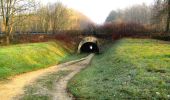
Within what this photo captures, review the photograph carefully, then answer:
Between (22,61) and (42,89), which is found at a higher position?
(22,61)

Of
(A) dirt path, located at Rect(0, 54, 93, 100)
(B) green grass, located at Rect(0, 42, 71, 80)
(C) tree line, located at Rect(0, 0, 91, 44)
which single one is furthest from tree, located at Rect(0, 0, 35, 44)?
(A) dirt path, located at Rect(0, 54, 93, 100)

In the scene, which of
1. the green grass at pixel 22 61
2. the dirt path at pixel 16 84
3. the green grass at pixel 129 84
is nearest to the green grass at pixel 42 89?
the dirt path at pixel 16 84

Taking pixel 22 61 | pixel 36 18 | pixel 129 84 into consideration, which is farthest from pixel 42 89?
pixel 36 18

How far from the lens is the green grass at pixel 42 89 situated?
65.7ft

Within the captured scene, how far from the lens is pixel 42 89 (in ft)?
74.4

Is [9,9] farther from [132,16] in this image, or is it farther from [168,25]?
[132,16]

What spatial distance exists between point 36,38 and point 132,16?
65.9 m

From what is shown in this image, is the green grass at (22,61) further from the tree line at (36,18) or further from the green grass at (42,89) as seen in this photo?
the tree line at (36,18)

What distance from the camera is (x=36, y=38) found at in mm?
62562

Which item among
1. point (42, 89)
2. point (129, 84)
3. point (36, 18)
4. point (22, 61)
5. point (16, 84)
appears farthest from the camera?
point (36, 18)

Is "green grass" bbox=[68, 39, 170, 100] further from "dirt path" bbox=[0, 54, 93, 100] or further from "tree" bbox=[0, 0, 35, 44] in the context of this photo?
"tree" bbox=[0, 0, 35, 44]

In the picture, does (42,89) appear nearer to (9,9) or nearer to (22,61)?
(22,61)

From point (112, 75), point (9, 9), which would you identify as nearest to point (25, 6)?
point (9, 9)

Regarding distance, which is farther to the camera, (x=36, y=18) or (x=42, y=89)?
(x=36, y=18)
